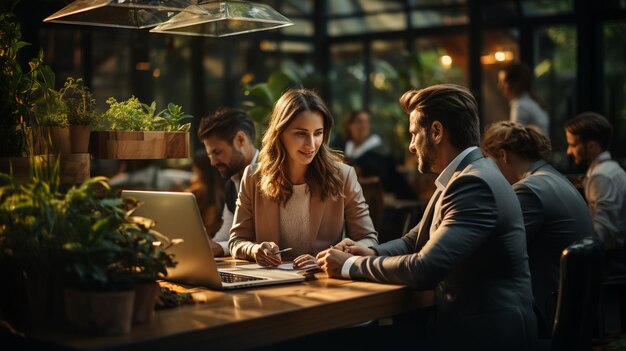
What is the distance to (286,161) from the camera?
12.1ft

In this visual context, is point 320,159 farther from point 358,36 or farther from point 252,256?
point 358,36

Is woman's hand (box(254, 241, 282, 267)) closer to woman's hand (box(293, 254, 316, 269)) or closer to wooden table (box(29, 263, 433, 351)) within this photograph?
woman's hand (box(293, 254, 316, 269))

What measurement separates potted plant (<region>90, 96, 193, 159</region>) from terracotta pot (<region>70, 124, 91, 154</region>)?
142 millimetres

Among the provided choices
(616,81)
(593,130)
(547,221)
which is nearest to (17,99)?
(547,221)

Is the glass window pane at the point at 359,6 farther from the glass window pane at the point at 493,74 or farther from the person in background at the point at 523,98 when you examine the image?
the person in background at the point at 523,98

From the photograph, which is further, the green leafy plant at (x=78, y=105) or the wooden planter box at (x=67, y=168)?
the green leafy plant at (x=78, y=105)

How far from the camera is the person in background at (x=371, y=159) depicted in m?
8.30

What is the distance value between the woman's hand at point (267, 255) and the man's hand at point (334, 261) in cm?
30

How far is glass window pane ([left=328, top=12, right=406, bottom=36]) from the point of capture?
1006 centimetres

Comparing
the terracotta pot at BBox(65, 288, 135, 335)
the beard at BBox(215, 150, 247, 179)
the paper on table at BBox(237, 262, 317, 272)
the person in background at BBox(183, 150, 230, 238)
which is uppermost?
the beard at BBox(215, 150, 247, 179)

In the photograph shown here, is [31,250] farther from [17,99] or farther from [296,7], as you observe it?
[296,7]

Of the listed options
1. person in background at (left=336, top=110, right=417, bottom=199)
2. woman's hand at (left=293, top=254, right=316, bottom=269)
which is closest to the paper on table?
woman's hand at (left=293, top=254, right=316, bottom=269)

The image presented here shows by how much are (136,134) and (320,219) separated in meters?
0.96

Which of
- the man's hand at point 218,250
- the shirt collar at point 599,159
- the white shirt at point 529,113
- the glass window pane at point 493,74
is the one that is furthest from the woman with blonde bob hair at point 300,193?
the glass window pane at point 493,74
